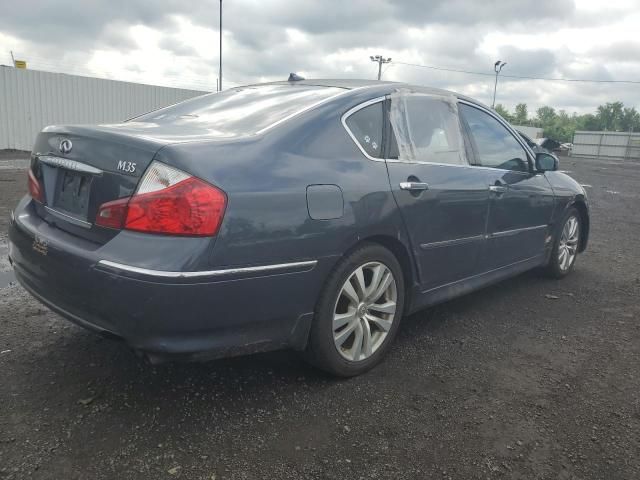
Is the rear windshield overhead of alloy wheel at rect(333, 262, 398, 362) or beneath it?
overhead

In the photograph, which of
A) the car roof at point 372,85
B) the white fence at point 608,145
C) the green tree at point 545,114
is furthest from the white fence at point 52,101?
the green tree at point 545,114

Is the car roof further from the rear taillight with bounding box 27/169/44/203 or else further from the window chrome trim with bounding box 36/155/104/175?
the rear taillight with bounding box 27/169/44/203

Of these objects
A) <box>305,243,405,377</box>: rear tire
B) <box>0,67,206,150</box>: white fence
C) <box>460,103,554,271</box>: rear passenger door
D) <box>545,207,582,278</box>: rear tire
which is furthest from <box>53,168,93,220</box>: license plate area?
<box>0,67,206,150</box>: white fence

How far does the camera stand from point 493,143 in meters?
4.03

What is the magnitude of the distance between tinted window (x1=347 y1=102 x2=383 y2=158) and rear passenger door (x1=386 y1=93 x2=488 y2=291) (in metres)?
0.08

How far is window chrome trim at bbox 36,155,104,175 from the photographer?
2.38m

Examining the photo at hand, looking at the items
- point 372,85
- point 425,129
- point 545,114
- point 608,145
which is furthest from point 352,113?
point 545,114

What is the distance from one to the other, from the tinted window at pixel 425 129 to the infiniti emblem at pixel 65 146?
1.68m

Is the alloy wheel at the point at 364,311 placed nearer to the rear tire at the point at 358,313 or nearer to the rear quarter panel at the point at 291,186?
the rear tire at the point at 358,313

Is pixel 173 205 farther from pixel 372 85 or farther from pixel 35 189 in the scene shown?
pixel 372 85

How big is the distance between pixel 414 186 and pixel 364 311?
77 cm

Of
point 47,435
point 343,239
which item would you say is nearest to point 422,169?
point 343,239

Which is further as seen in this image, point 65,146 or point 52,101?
point 52,101

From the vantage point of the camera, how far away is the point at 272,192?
235 centimetres
